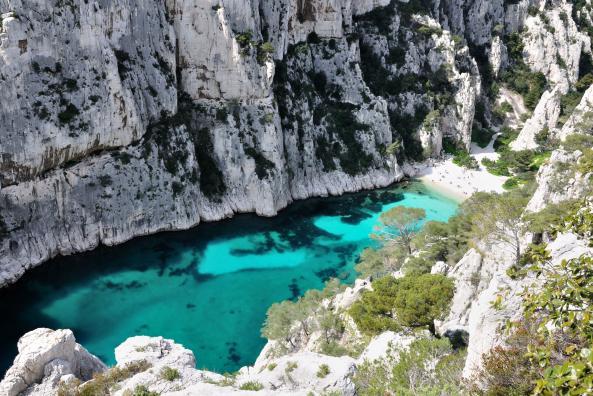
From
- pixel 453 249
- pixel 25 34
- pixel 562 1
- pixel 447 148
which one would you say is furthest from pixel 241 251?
pixel 562 1

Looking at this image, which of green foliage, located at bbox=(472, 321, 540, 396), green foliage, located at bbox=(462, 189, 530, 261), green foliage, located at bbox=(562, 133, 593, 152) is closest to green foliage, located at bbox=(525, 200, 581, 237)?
green foliage, located at bbox=(462, 189, 530, 261)

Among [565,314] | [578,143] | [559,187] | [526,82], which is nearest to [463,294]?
[559,187]

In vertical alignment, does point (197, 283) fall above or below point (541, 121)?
below

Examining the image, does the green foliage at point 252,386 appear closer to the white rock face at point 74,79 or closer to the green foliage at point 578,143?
the green foliage at point 578,143

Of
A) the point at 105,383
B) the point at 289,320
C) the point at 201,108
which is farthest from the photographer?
the point at 201,108

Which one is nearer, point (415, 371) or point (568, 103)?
point (415, 371)

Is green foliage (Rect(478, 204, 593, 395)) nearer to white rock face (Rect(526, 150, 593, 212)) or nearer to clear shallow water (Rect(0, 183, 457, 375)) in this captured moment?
white rock face (Rect(526, 150, 593, 212))

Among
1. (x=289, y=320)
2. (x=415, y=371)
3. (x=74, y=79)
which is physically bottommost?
(x=289, y=320)

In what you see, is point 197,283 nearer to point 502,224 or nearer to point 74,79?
point 74,79
